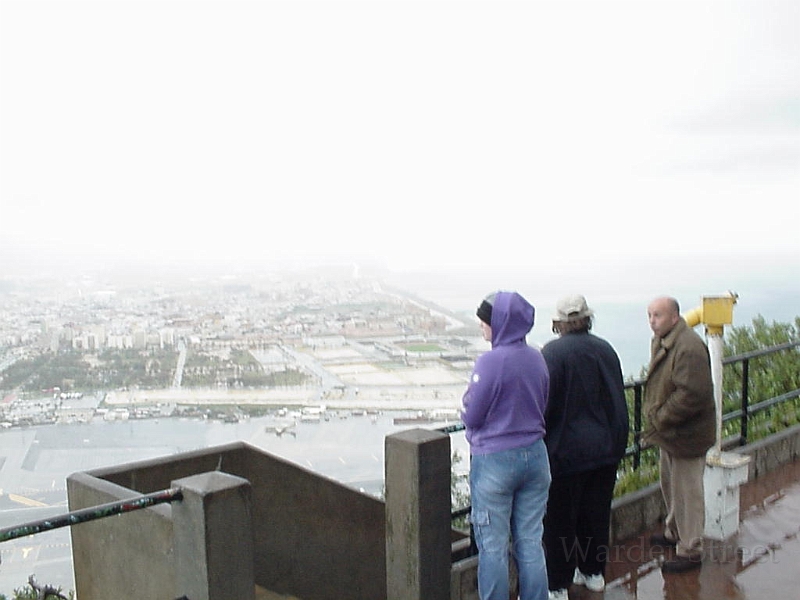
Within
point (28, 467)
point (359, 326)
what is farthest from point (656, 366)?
point (359, 326)

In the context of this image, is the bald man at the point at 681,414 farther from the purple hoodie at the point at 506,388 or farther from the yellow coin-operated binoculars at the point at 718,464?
the purple hoodie at the point at 506,388

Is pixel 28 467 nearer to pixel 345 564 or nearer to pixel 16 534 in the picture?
pixel 345 564

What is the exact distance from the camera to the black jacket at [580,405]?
4023mm

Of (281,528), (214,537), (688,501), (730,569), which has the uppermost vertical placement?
(214,537)

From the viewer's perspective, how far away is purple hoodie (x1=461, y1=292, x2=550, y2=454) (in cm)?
364

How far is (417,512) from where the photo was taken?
390 centimetres

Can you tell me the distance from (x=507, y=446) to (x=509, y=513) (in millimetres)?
361

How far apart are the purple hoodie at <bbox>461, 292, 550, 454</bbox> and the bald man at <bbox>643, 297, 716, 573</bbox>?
125 cm

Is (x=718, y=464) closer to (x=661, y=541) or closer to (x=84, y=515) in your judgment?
(x=661, y=541)

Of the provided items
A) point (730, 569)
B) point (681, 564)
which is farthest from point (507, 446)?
point (730, 569)

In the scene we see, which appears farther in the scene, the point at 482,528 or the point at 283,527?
the point at 283,527

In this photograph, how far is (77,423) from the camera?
24047 millimetres

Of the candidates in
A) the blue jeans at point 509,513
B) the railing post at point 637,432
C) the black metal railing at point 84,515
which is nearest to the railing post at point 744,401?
the railing post at point 637,432

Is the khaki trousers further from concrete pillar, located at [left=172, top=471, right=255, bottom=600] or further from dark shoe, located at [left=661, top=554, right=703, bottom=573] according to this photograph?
concrete pillar, located at [left=172, top=471, right=255, bottom=600]
